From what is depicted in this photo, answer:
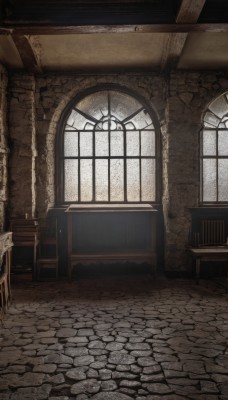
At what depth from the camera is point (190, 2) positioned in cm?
433

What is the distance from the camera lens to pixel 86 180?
712cm

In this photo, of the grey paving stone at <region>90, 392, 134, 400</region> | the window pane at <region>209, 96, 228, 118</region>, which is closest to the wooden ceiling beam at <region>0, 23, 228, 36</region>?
the window pane at <region>209, 96, 228, 118</region>

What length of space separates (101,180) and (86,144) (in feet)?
2.59

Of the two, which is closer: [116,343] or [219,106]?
[116,343]

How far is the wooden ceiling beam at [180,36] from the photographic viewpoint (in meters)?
4.42

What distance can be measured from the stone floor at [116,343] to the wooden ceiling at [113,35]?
3.88 m

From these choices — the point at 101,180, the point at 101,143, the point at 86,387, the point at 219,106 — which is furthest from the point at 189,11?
the point at 86,387

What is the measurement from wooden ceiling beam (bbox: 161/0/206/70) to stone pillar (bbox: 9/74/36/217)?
8.23 feet

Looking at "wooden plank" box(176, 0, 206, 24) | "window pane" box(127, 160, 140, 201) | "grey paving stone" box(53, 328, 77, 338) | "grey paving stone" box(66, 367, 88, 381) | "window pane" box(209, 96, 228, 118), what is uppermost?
"wooden plank" box(176, 0, 206, 24)

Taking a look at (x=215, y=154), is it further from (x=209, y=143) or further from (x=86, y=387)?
(x=86, y=387)

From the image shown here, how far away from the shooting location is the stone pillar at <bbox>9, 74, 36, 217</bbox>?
6555mm

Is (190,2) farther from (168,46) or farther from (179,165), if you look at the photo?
(179,165)

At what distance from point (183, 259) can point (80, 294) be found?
7.15 feet

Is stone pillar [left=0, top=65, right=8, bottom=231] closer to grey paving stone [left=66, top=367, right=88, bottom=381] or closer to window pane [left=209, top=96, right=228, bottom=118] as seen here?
grey paving stone [left=66, top=367, right=88, bottom=381]
